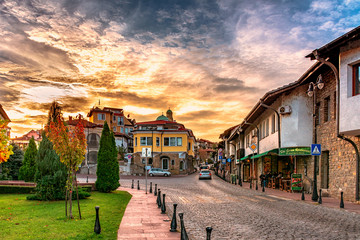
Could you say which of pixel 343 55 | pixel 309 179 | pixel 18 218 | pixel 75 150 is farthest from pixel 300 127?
pixel 18 218

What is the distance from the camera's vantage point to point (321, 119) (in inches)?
802

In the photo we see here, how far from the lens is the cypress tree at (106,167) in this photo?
21.4 metres

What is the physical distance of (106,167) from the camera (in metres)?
21.5

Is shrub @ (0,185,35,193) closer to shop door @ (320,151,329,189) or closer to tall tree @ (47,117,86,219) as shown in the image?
tall tree @ (47,117,86,219)

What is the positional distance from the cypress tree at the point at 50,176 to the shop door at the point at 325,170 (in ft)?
46.9

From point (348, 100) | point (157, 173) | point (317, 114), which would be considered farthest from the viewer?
point (157, 173)

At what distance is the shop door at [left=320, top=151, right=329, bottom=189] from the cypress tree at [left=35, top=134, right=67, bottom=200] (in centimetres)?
1428

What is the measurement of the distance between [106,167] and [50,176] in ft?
18.1

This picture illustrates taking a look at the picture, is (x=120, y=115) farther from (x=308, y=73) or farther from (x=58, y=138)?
(x=58, y=138)

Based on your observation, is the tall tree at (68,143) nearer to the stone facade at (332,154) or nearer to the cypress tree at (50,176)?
the cypress tree at (50,176)

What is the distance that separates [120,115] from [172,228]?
80.6 metres

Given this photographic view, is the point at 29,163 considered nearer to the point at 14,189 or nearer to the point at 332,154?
the point at 14,189

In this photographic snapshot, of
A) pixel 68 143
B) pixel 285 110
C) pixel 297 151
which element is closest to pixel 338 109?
pixel 297 151

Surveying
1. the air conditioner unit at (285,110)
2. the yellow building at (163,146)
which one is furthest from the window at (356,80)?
the yellow building at (163,146)
